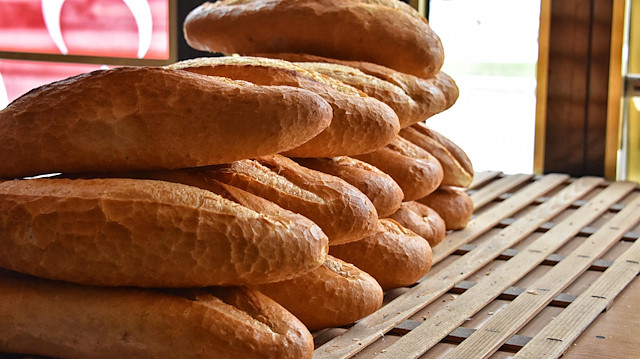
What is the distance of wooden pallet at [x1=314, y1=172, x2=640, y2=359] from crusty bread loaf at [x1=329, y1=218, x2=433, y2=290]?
0.11ft

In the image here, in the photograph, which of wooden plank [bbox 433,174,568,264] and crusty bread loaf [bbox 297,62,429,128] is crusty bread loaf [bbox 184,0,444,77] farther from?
wooden plank [bbox 433,174,568,264]

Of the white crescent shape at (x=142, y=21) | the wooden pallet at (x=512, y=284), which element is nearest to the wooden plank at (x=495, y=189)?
the wooden pallet at (x=512, y=284)

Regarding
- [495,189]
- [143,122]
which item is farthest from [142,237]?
[495,189]

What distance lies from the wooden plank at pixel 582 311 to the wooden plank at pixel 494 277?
0.44ft

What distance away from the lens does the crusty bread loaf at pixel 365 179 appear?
1.44 metres

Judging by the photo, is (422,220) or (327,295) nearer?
(327,295)

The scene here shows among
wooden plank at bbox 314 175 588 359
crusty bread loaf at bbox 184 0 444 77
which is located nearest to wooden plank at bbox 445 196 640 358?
wooden plank at bbox 314 175 588 359

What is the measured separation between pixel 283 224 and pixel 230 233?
3.0 inches

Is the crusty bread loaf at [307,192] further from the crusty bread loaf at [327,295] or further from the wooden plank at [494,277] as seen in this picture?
the wooden plank at [494,277]

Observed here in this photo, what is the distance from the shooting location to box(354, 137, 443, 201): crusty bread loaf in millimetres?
1690

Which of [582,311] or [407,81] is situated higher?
[407,81]

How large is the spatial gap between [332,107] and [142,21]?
8.91 feet

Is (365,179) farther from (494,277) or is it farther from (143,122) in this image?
(143,122)

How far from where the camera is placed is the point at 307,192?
126cm
